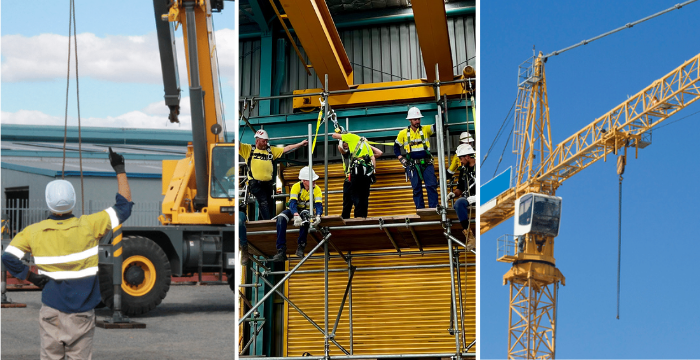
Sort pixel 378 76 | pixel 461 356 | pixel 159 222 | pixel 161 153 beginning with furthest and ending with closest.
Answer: pixel 159 222
pixel 161 153
pixel 378 76
pixel 461 356

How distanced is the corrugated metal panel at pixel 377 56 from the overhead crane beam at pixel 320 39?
69 cm

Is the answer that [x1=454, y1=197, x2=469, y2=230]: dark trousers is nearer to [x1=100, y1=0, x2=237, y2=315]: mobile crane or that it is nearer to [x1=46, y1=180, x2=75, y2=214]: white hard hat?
[x1=46, y1=180, x2=75, y2=214]: white hard hat

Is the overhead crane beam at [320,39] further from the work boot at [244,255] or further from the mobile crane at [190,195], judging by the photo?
the work boot at [244,255]

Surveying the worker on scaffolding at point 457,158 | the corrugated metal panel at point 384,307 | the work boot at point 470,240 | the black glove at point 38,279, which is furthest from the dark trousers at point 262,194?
the black glove at point 38,279

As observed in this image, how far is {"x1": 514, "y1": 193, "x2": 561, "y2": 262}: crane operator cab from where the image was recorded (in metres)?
46.1

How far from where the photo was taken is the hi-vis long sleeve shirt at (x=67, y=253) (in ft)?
27.8

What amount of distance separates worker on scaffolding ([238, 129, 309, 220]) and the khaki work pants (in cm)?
453

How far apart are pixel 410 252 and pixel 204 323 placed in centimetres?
497

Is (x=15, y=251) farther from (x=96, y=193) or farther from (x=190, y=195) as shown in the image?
(x=190, y=195)

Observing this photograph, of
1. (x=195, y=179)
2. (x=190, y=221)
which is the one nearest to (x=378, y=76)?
(x=195, y=179)

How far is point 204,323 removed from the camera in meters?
15.7

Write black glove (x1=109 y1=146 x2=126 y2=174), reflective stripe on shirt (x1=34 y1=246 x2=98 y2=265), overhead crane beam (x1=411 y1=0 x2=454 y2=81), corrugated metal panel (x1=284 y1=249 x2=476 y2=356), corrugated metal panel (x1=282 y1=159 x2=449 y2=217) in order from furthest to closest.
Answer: corrugated metal panel (x1=282 y1=159 x2=449 y2=217) < corrugated metal panel (x1=284 y1=249 x2=476 y2=356) < overhead crane beam (x1=411 y1=0 x2=454 y2=81) < black glove (x1=109 y1=146 x2=126 y2=174) < reflective stripe on shirt (x1=34 y1=246 x2=98 y2=265)

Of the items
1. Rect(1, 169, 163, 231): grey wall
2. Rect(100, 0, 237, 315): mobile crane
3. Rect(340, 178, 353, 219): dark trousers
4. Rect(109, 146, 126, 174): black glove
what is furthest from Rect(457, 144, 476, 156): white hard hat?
Rect(1, 169, 163, 231): grey wall

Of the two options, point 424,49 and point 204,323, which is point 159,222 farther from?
point 424,49
